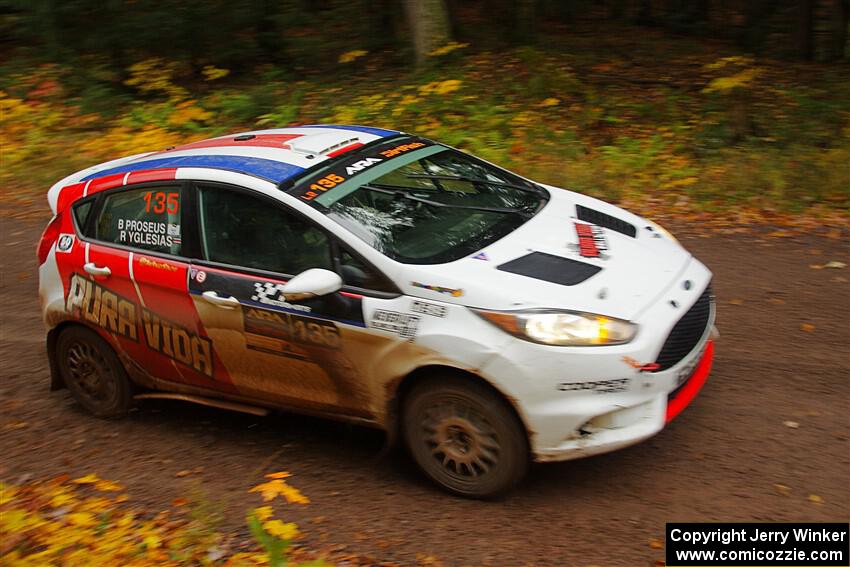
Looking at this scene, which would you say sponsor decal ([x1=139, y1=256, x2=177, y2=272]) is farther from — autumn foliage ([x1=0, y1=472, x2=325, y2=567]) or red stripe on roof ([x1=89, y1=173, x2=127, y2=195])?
autumn foliage ([x1=0, y1=472, x2=325, y2=567])

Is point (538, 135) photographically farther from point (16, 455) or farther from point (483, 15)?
point (16, 455)

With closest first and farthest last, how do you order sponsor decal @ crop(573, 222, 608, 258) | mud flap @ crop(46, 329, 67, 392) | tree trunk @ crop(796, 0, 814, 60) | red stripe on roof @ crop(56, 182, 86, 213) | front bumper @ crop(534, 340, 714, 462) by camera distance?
1. front bumper @ crop(534, 340, 714, 462)
2. sponsor decal @ crop(573, 222, 608, 258)
3. red stripe on roof @ crop(56, 182, 86, 213)
4. mud flap @ crop(46, 329, 67, 392)
5. tree trunk @ crop(796, 0, 814, 60)

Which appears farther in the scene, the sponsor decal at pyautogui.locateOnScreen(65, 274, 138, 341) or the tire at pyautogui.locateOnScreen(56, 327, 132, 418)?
the tire at pyautogui.locateOnScreen(56, 327, 132, 418)

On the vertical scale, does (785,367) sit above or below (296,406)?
below

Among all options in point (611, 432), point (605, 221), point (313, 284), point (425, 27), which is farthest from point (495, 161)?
point (611, 432)

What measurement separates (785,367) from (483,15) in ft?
30.6

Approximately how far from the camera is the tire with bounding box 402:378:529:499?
4445 millimetres

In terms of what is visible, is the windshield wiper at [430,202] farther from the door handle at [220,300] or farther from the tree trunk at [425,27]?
the tree trunk at [425,27]

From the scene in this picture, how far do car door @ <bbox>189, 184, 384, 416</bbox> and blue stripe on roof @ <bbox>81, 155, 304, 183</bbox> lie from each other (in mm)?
143

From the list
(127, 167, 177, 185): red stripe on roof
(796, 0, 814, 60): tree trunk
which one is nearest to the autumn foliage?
(127, 167, 177, 185): red stripe on roof

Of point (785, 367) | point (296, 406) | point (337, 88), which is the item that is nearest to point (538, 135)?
point (337, 88)

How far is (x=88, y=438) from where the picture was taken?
19.4 feet

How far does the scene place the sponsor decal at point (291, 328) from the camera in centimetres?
479

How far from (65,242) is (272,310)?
189 centimetres
